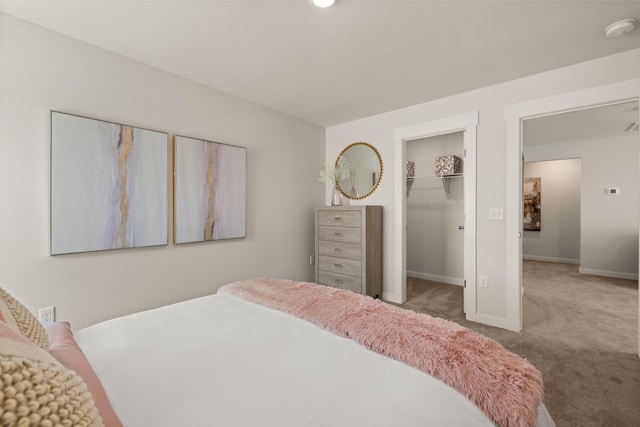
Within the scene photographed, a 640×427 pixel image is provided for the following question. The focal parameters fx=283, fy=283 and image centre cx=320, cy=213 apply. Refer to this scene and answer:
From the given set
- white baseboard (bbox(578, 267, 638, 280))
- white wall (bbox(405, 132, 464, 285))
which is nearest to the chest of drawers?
white wall (bbox(405, 132, 464, 285))

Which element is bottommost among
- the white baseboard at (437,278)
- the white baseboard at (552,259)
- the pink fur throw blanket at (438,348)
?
the white baseboard at (437,278)

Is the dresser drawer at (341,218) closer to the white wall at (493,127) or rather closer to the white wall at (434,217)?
the white wall at (493,127)

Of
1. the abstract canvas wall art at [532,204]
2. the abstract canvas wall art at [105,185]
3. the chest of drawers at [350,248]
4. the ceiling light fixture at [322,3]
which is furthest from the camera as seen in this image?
the abstract canvas wall art at [532,204]

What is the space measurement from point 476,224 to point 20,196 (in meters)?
3.71

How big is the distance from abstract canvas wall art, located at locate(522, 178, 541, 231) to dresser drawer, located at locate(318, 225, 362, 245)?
5069mm

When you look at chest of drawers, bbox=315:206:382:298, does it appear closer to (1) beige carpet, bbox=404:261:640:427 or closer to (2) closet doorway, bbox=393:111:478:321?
(2) closet doorway, bbox=393:111:478:321

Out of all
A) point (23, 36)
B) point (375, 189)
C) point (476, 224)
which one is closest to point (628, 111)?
point (476, 224)

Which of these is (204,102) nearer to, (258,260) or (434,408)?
(258,260)

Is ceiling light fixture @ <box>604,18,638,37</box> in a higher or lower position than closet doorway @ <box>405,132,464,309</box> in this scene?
higher

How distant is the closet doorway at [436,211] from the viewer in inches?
170

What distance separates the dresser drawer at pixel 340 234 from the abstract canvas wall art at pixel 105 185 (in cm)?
181

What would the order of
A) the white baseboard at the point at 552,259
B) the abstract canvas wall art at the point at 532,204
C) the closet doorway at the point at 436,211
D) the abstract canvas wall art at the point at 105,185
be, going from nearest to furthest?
1. the abstract canvas wall art at the point at 105,185
2. the closet doorway at the point at 436,211
3. the white baseboard at the point at 552,259
4. the abstract canvas wall art at the point at 532,204

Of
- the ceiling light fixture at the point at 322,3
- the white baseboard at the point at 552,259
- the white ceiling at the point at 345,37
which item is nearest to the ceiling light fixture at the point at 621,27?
the white ceiling at the point at 345,37

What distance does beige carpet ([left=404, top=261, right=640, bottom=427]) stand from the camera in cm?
169
